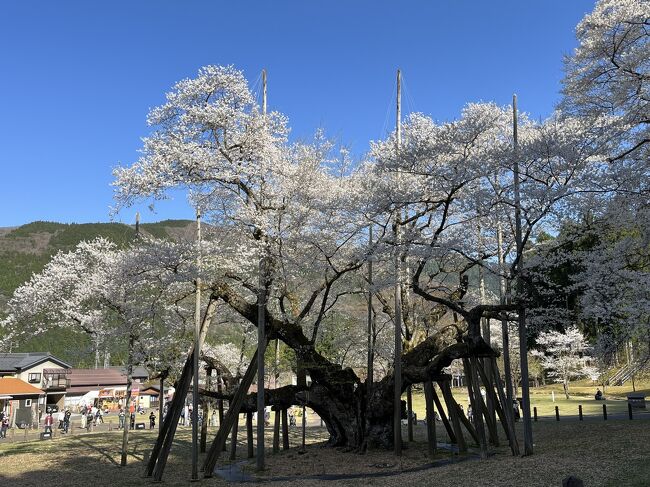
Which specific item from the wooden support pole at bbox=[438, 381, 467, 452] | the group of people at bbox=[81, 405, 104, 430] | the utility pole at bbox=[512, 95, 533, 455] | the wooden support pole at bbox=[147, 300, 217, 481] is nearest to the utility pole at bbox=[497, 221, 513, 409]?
the wooden support pole at bbox=[438, 381, 467, 452]

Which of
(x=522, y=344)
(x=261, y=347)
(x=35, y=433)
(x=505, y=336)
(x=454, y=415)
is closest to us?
(x=522, y=344)

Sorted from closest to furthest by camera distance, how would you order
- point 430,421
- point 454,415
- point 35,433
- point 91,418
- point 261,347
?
point 261,347
point 430,421
point 454,415
point 35,433
point 91,418

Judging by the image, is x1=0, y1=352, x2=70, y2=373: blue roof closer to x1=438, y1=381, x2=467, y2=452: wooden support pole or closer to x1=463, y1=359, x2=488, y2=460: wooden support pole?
x1=438, y1=381, x2=467, y2=452: wooden support pole

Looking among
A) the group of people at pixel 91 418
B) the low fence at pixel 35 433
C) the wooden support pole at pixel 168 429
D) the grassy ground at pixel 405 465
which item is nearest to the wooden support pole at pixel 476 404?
the grassy ground at pixel 405 465

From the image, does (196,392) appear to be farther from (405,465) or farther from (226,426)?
(405,465)

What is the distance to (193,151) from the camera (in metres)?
15.1

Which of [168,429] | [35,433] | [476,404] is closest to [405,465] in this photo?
[476,404]

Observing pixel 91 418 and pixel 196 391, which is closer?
pixel 196 391

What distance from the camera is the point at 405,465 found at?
48.3ft

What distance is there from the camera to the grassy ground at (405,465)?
34.7 feet

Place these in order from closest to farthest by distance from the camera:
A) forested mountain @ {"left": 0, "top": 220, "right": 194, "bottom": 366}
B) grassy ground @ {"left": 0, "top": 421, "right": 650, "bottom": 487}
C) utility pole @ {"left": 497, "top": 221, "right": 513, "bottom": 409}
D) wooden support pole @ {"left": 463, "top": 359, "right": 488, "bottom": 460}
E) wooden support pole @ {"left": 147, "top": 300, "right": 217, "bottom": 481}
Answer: grassy ground @ {"left": 0, "top": 421, "right": 650, "bottom": 487}
wooden support pole @ {"left": 147, "top": 300, "right": 217, "bottom": 481}
wooden support pole @ {"left": 463, "top": 359, "right": 488, "bottom": 460}
utility pole @ {"left": 497, "top": 221, "right": 513, "bottom": 409}
forested mountain @ {"left": 0, "top": 220, "right": 194, "bottom": 366}

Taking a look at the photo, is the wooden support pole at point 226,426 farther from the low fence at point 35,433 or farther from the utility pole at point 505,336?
the low fence at point 35,433

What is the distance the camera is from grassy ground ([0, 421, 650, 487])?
10.6 metres

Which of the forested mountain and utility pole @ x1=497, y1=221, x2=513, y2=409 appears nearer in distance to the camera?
utility pole @ x1=497, y1=221, x2=513, y2=409
